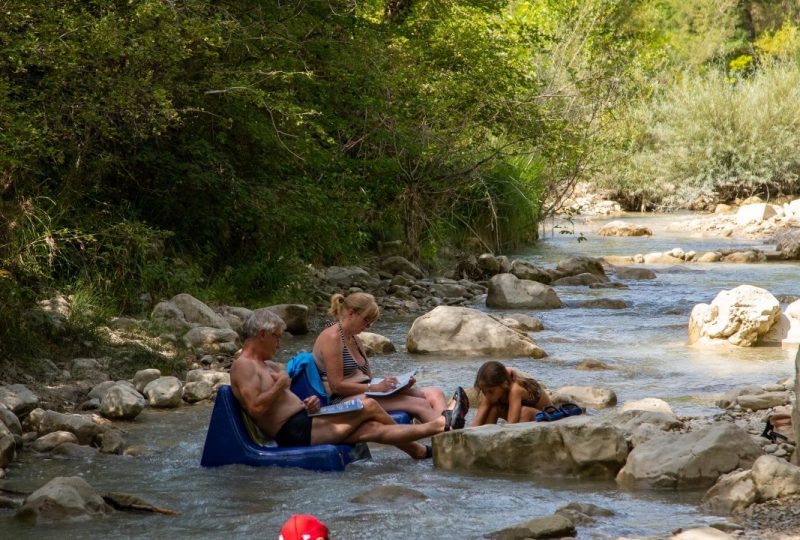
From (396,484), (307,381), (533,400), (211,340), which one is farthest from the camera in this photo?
(211,340)

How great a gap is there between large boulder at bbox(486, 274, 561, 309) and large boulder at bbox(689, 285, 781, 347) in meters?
3.49

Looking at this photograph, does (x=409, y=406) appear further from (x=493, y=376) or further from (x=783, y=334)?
(x=783, y=334)

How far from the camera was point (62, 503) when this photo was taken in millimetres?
5297

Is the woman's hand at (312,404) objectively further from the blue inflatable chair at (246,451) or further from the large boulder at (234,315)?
the large boulder at (234,315)

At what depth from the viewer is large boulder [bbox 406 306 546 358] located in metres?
10.7

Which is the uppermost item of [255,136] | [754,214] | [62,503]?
[255,136]

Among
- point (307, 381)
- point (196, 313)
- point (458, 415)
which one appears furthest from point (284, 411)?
point (196, 313)

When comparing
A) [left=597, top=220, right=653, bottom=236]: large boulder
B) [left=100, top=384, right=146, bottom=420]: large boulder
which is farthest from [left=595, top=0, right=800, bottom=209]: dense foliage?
[left=100, top=384, right=146, bottom=420]: large boulder

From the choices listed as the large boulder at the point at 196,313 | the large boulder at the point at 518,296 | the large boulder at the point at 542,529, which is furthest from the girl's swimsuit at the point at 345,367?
the large boulder at the point at 518,296

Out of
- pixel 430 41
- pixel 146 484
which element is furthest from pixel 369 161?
pixel 146 484

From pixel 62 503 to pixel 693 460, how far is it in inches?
131

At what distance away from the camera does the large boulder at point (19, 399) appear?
7.29 meters

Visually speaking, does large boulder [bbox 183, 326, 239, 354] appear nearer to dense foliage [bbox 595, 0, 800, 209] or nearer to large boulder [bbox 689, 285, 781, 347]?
large boulder [bbox 689, 285, 781, 347]

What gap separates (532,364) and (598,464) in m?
4.18
